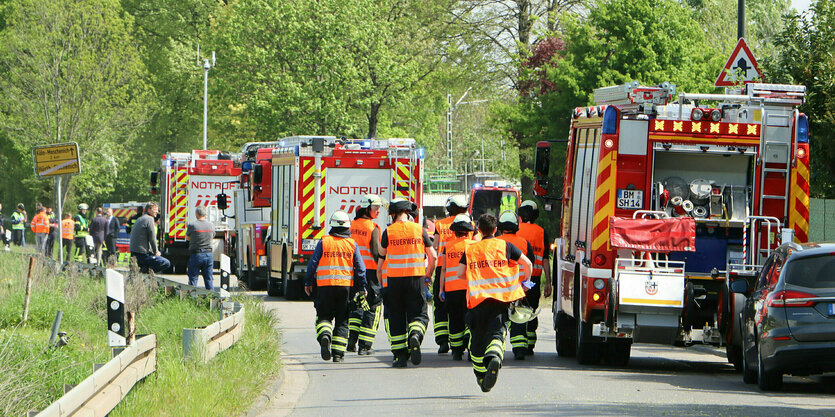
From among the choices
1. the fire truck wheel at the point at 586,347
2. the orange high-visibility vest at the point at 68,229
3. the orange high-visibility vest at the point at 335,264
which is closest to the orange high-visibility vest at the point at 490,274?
the orange high-visibility vest at the point at 335,264

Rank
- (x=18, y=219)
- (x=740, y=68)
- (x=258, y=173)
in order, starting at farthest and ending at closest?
(x=18, y=219) < (x=258, y=173) < (x=740, y=68)

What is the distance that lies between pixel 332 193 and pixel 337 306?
32.8 ft

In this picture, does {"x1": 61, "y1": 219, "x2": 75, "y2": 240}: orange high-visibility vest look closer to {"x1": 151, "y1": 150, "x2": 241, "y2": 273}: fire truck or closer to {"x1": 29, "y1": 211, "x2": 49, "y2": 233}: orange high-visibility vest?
{"x1": 29, "y1": 211, "x2": 49, "y2": 233}: orange high-visibility vest

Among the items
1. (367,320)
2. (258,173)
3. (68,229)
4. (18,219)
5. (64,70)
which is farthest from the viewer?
(18,219)

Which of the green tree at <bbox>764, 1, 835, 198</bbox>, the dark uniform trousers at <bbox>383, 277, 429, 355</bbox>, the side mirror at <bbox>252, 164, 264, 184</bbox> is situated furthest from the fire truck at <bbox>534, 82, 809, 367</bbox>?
the side mirror at <bbox>252, 164, 264, 184</bbox>

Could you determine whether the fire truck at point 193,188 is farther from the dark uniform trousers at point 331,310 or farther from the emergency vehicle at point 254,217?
the dark uniform trousers at point 331,310

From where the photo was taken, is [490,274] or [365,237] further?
[365,237]

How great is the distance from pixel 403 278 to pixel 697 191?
127 inches

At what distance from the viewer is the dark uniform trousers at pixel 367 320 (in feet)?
45.1

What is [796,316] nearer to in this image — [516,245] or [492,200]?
[516,245]

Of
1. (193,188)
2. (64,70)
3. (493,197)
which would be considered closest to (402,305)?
(193,188)

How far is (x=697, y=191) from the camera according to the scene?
13383 mm

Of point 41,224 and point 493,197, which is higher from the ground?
point 493,197

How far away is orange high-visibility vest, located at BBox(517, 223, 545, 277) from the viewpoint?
47.1ft
